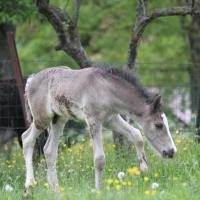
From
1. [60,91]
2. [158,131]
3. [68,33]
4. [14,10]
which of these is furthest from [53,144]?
[14,10]

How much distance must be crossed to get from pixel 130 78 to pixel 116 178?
3.98 feet

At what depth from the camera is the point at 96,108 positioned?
306 inches

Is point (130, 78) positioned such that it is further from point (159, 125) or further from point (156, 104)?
point (159, 125)

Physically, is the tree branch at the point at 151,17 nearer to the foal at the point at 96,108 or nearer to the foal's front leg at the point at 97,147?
the foal at the point at 96,108

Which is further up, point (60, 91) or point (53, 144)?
point (60, 91)

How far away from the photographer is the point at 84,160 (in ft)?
30.3

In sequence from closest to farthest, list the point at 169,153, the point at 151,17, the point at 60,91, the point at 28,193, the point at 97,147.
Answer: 1. the point at 28,193
2. the point at 169,153
3. the point at 97,147
4. the point at 60,91
5. the point at 151,17

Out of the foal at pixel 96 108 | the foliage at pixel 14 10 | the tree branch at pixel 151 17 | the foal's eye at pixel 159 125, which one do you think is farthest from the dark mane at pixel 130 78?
the foliage at pixel 14 10

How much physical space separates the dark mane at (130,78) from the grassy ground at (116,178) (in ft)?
2.87

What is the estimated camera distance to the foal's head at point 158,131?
7.59m

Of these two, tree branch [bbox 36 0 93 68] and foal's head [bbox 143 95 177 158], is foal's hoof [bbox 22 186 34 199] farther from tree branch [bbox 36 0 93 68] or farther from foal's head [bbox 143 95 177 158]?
tree branch [bbox 36 0 93 68]

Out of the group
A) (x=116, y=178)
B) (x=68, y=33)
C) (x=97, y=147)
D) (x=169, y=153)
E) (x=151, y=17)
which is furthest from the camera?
(x=68, y=33)

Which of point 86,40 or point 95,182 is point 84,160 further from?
point 86,40

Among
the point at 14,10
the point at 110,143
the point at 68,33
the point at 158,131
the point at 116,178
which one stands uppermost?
the point at 14,10
